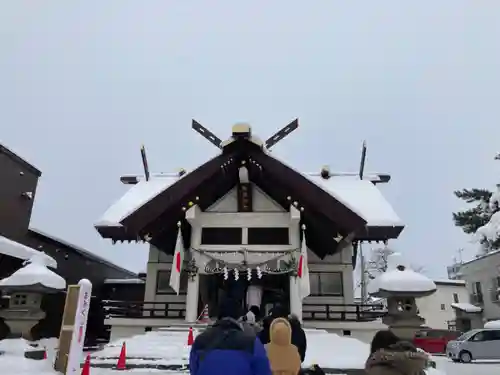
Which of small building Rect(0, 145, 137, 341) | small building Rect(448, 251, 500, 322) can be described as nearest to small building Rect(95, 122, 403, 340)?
small building Rect(0, 145, 137, 341)

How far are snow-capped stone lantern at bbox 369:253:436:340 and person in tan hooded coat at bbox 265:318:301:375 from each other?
7.61m

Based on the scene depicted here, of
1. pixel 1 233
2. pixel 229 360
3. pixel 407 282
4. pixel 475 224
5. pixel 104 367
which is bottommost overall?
pixel 104 367

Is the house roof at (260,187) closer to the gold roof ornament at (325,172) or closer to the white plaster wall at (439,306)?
the gold roof ornament at (325,172)

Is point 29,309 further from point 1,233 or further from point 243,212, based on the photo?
point 243,212

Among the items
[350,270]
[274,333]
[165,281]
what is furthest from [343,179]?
[274,333]

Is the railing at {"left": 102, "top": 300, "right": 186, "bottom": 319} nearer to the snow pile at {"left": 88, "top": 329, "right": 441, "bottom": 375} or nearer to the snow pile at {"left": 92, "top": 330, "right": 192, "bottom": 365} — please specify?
the snow pile at {"left": 88, "top": 329, "right": 441, "bottom": 375}

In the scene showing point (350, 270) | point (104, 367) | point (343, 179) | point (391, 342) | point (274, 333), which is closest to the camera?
point (391, 342)

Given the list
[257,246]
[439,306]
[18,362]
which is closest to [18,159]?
[18,362]

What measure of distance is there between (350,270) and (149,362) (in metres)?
10.4

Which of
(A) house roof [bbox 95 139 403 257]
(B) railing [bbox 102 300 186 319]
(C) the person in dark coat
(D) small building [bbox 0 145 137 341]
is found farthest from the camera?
(D) small building [bbox 0 145 137 341]

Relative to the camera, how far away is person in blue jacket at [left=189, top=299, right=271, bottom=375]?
2902mm

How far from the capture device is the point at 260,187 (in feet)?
50.6

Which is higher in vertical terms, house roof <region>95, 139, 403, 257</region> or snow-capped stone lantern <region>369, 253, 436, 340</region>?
house roof <region>95, 139, 403, 257</region>

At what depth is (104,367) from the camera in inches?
316
